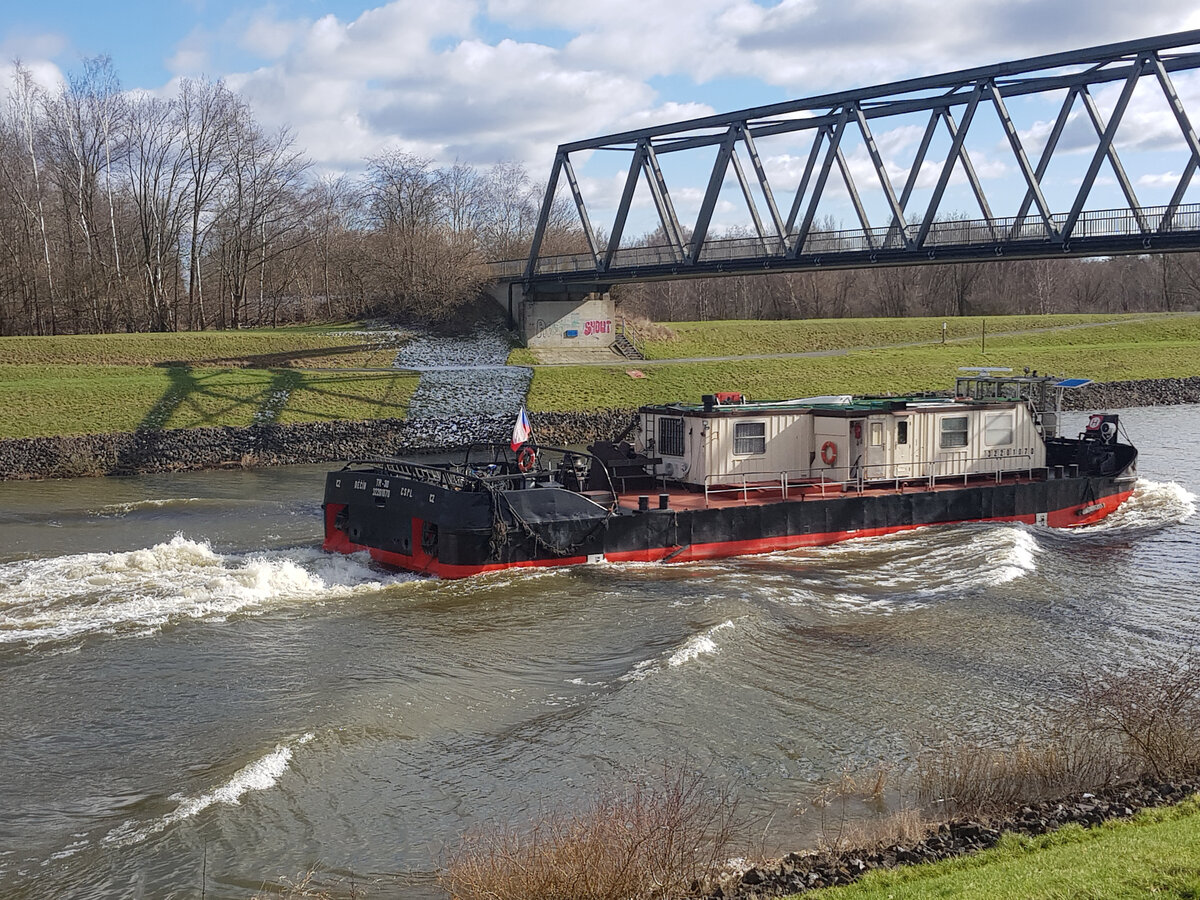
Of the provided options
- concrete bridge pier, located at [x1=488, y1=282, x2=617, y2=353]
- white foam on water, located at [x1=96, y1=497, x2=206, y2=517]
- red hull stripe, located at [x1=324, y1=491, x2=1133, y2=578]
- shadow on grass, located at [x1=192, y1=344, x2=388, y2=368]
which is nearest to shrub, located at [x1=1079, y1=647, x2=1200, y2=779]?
red hull stripe, located at [x1=324, y1=491, x2=1133, y2=578]

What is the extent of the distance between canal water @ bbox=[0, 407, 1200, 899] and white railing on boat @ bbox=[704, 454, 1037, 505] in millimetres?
1696

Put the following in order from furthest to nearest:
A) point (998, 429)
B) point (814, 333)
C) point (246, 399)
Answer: point (814, 333) → point (246, 399) → point (998, 429)

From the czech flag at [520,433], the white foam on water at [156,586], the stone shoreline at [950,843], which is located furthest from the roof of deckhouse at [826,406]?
A: the stone shoreline at [950,843]

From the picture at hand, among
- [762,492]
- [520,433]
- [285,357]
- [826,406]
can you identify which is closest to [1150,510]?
[826,406]

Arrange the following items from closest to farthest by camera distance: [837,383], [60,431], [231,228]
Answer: [60,431] < [837,383] < [231,228]

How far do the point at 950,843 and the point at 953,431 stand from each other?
19.2 metres

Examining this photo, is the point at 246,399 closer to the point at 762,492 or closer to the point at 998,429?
the point at 762,492

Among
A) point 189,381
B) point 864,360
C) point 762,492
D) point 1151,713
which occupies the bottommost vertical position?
point 1151,713

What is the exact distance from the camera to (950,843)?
394 inches

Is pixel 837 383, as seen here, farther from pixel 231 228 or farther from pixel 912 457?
pixel 231 228

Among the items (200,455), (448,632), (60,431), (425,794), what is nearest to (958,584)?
(448,632)

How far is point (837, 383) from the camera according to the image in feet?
179

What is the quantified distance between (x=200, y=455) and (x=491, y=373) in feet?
49.6

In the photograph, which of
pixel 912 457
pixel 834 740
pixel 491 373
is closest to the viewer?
pixel 834 740
